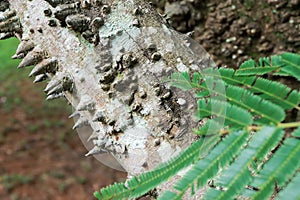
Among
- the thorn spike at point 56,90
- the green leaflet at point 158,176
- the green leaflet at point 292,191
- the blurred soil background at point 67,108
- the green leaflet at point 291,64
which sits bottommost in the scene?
the blurred soil background at point 67,108

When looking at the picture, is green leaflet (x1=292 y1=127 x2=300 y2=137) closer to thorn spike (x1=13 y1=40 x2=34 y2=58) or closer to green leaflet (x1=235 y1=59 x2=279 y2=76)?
green leaflet (x1=235 y1=59 x2=279 y2=76)

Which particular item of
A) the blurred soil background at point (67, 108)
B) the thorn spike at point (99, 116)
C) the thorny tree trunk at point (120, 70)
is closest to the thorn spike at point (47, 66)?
the thorny tree trunk at point (120, 70)

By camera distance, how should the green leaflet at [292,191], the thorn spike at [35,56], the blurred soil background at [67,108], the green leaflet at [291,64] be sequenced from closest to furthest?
the green leaflet at [292,191] < the green leaflet at [291,64] < the thorn spike at [35,56] < the blurred soil background at [67,108]

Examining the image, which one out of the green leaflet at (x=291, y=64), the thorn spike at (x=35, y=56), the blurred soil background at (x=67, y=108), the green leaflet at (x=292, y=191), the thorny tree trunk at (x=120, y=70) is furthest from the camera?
the blurred soil background at (x=67, y=108)

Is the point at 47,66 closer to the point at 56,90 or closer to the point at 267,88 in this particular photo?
the point at 56,90

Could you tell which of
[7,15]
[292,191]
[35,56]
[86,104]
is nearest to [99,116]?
[86,104]

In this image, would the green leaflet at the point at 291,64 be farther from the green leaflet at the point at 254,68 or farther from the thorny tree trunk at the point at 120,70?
the thorny tree trunk at the point at 120,70
